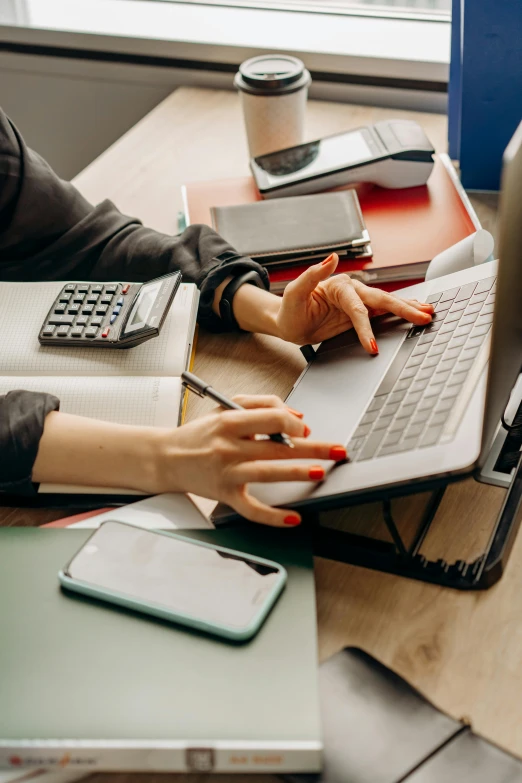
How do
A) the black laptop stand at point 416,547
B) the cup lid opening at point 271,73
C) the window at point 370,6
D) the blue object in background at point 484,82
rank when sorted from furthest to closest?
the window at point 370,6 → the cup lid opening at point 271,73 → the blue object in background at point 484,82 → the black laptop stand at point 416,547

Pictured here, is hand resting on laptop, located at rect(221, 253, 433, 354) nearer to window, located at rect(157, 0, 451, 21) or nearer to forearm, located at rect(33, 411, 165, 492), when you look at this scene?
forearm, located at rect(33, 411, 165, 492)

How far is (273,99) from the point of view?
117cm

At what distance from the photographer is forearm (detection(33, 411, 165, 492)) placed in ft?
2.28

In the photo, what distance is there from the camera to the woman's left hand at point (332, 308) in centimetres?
79

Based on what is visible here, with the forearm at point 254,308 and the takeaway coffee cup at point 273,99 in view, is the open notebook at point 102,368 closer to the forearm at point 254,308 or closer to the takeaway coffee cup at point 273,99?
the forearm at point 254,308

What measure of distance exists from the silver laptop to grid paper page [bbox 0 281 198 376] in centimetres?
15

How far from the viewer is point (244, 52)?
1.56 metres

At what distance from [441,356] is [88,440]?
334 millimetres

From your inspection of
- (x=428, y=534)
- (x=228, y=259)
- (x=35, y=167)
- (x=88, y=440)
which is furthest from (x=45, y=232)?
(x=428, y=534)

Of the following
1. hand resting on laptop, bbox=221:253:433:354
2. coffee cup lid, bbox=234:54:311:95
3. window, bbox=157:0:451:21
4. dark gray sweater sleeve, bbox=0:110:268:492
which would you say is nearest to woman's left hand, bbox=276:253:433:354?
hand resting on laptop, bbox=221:253:433:354

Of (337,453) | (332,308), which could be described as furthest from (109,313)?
(337,453)

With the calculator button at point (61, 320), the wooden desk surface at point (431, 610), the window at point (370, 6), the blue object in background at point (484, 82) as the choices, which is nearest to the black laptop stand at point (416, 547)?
the wooden desk surface at point (431, 610)

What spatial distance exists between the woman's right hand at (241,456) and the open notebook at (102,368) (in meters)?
0.05

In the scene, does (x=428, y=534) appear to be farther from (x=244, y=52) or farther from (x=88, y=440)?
(x=244, y=52)
